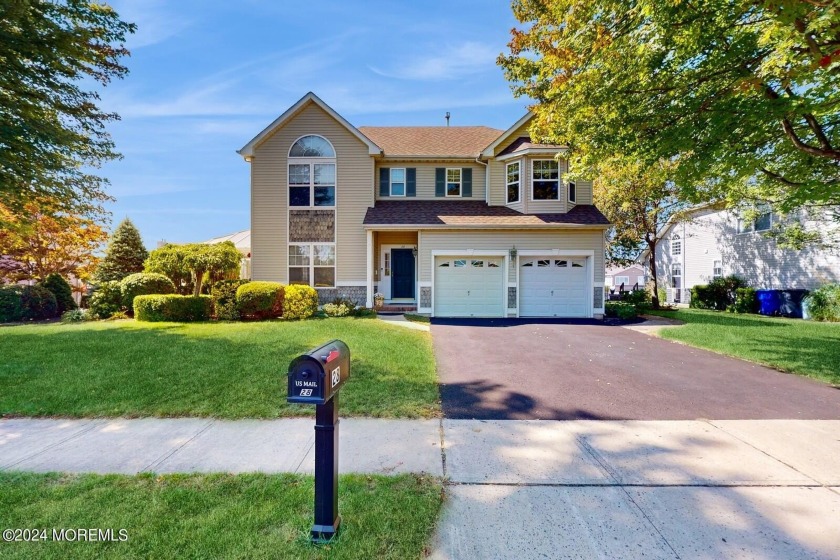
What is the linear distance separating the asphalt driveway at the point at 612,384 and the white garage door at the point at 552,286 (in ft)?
15.8

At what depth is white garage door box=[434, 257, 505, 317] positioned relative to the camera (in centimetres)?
1486

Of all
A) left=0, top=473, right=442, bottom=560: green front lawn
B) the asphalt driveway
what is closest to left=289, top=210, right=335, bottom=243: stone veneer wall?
the asphalt driveway

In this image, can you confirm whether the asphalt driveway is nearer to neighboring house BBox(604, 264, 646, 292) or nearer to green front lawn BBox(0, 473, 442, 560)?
green front lawn BBox(0, 473, 442, 560)

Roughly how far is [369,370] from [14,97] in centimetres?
1158

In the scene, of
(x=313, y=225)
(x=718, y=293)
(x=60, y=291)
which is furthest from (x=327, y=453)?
(x=718, y=293)

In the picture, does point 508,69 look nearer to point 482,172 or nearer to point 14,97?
point 482,172

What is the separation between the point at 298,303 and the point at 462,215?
7.12 m

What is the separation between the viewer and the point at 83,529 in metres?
2.55

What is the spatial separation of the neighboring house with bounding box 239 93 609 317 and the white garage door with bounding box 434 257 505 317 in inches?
1.5

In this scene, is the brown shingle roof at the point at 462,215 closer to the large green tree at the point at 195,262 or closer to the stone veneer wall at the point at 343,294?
the stone veneer wall at the point at 343,294

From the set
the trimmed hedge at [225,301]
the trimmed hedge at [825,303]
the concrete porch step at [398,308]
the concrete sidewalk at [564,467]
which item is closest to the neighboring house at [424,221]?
the concrete porch step at [398,308]

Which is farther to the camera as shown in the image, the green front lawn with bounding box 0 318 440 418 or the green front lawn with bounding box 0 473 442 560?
the green front lawn with bounding box 0 318 440 418

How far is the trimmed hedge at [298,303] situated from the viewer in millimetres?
12781

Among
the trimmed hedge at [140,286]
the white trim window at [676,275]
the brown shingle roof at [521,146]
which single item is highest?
the brown shingle roof at [521,146]
